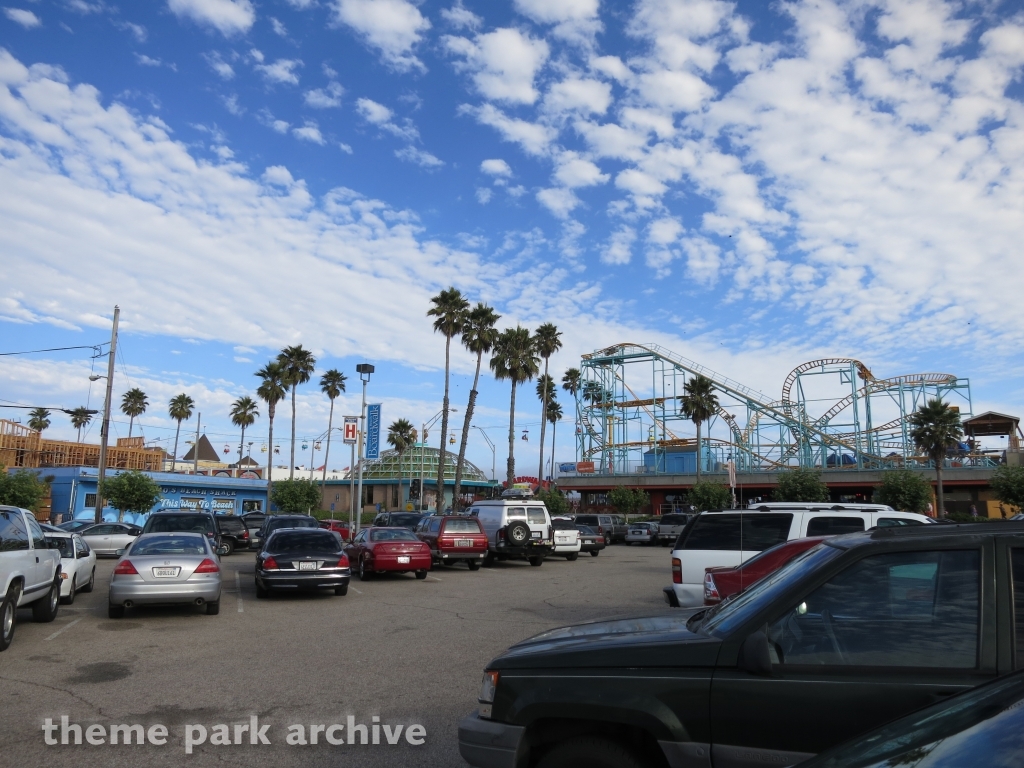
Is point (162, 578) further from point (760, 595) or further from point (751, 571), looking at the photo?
point (760, 595)

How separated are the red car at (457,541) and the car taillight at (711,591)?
1314cm

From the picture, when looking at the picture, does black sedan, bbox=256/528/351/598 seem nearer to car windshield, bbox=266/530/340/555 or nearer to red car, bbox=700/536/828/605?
car windshield, bbox=266/530/340/555

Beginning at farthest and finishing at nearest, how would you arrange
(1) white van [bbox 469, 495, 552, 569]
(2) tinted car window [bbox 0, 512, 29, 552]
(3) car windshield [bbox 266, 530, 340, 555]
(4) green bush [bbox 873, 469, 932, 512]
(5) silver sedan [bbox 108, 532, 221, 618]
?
(4) green bush [bbox 873, 469, 932, 512] < (1) white van [bbox 469, 495, 552, 569] < (3) car windshield [bbox 266, 530, 340, 555] < (5) silver sedan [bbox 108, 532, 221, 618] < (2) tinted car window [bbox 0, 512, 29, 552]

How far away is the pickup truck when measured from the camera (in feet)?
31.3

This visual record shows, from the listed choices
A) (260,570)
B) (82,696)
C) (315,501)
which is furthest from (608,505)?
(82,696)

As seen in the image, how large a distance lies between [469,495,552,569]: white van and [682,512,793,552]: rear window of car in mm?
12826

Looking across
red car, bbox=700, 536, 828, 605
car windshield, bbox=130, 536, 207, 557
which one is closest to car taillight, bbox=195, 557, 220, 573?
car windshield, bbox=130, 536, 207, 557

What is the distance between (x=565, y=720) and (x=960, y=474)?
6095 cm

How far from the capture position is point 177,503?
56312mm

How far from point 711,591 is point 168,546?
895cm

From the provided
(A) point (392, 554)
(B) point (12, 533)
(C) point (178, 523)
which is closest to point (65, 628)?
(B) point (12, 533)

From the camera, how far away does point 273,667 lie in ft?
28.5

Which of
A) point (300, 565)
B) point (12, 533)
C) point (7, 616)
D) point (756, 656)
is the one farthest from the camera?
point (300, 565)

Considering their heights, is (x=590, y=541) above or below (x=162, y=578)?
below
